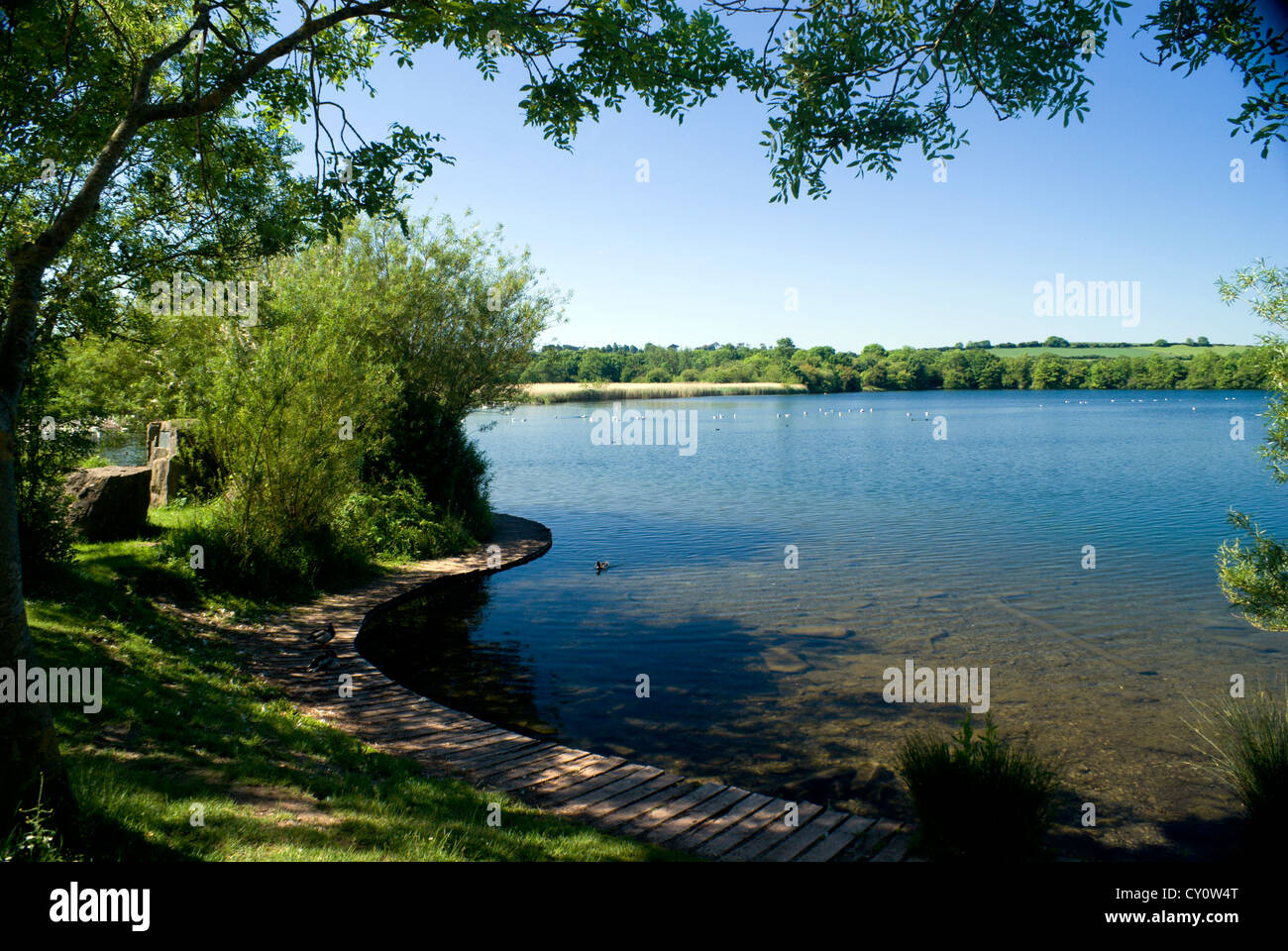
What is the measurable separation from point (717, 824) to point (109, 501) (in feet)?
39.3

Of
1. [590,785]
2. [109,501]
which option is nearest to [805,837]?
[590,785]

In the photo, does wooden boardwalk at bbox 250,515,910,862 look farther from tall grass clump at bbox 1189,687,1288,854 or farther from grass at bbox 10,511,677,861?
tall grass clump at bbox 1189,687,1288,854

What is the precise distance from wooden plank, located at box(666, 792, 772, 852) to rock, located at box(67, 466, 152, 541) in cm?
1171

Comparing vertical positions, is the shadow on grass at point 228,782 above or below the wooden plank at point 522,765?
above

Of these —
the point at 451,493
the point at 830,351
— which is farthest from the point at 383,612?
the point at 830,351

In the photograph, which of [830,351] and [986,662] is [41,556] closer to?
[986,662]

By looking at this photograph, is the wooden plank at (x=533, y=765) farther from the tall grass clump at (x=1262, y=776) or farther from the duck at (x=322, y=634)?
the tall grass clump at (x=1262, y=776)

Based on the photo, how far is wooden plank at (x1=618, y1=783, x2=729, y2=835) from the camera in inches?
249

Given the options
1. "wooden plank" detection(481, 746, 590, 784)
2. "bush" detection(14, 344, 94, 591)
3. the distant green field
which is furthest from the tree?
the distant green field

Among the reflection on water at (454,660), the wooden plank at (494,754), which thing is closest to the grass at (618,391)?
the reflection on water at (454,660)

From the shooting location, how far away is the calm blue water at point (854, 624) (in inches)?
364

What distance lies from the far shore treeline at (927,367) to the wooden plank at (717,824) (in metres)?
103

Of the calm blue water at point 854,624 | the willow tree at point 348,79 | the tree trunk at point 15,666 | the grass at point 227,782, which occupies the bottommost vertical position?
the calm blue water at point 854,624
